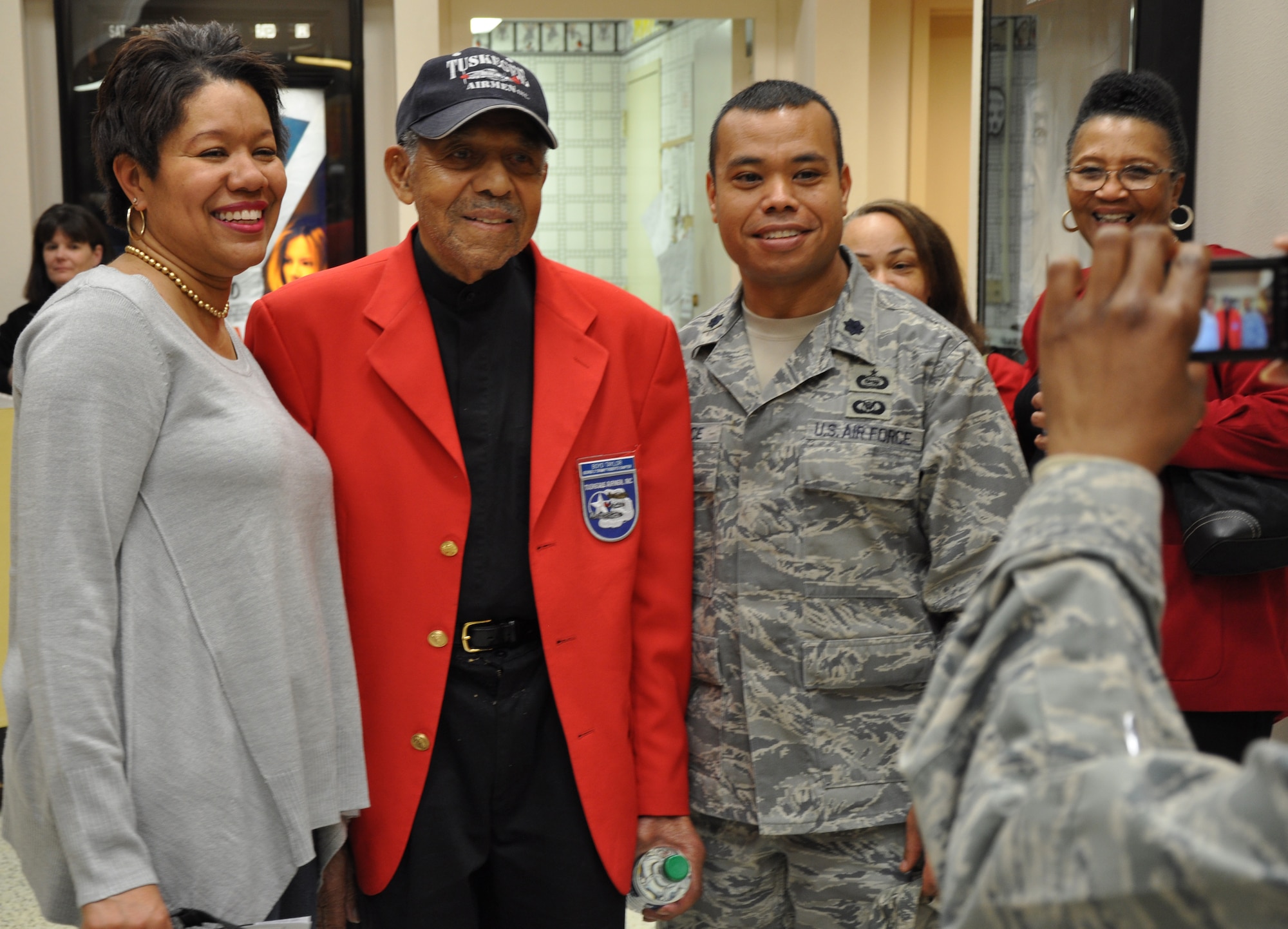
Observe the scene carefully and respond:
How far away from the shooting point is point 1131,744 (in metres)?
0.66

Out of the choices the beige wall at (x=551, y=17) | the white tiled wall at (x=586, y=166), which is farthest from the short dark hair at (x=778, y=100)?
the white tiled wall at (x=586, y=166)

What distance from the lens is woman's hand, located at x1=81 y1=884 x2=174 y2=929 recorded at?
4.37 ft

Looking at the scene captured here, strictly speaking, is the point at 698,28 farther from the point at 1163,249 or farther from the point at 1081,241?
the point at 1163,249

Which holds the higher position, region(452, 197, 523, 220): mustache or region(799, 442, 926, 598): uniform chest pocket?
region(452, 197, 523, 220): mustache

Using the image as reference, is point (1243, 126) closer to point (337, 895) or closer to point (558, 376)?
point (558, 376)

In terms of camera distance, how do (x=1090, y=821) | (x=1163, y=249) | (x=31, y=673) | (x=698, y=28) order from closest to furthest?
(x=1090, y=821) < (x=1163, y=249) < (x=31, y=673) < (x=698, y=28)

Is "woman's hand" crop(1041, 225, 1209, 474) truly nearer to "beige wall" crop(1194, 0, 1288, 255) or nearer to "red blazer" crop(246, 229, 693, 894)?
"red blazer" crop(246, 229, 693, 894)

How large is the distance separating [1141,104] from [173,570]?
1887 millimetres

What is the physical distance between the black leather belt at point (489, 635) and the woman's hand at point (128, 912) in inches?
21.1

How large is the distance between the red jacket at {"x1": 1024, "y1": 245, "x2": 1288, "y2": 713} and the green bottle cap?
839mm

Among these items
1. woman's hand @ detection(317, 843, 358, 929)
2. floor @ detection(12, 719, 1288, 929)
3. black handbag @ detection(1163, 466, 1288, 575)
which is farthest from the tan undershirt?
floor @ detection(12, 719, 1288, 929)

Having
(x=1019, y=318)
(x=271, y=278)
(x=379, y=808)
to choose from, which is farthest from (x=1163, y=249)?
(x=271, y=278)

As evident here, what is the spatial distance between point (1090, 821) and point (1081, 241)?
3.03 metres

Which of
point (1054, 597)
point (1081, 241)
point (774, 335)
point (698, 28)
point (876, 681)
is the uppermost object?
point (698, 28)
